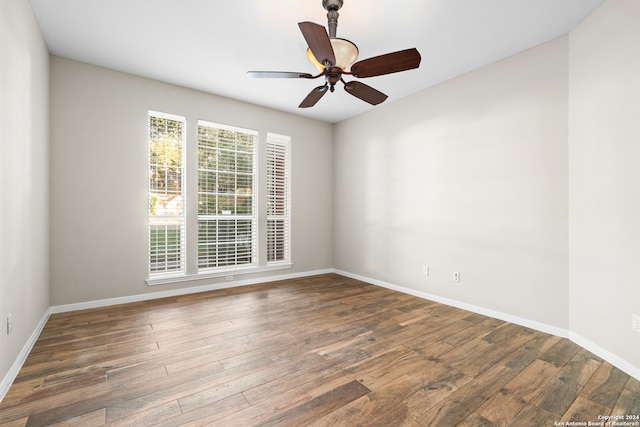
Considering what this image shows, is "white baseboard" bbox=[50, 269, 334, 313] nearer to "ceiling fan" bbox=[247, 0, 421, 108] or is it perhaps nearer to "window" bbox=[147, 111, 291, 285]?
"window" bbox=[147, 111, 291, 285]

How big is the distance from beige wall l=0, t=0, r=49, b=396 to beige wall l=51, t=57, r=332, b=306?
232 mm

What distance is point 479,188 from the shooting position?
350 centimetres

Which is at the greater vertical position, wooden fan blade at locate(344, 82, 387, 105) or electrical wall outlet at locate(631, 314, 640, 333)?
wooden fan blade at locate(344, 82, 387, 105)

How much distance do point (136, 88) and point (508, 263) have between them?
16.3ft

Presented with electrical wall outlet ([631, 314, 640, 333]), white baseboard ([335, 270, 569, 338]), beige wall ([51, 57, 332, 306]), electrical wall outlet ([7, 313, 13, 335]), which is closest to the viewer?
electrical wall outlet ([7, 313, 13, 335])

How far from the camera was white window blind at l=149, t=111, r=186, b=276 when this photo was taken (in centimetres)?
402

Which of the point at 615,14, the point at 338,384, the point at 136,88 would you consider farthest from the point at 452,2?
the point at 136,88

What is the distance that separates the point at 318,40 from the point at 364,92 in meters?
0.89

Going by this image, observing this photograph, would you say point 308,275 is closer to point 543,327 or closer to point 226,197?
point 226,197

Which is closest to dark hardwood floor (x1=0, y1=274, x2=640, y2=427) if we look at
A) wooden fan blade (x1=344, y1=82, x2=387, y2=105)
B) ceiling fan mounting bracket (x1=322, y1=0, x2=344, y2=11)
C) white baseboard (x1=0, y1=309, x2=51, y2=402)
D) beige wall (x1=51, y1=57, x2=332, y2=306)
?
white baseboard (x1=0, y1=309, x2=51, y2=402)

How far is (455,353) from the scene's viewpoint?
2.48 meters

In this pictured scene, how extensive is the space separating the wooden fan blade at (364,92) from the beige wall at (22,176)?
2457mm

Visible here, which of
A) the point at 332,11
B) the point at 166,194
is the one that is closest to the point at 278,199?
the point at 166,194

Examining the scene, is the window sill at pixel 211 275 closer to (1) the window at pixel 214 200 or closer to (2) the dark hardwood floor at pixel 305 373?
(1) the window at pixel 214 200
